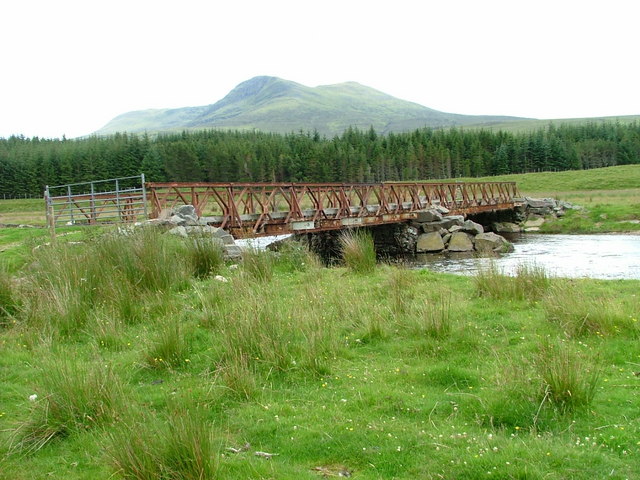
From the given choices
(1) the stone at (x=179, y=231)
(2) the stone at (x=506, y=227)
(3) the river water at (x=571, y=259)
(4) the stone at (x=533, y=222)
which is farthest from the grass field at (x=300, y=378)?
(4) the stone at (x=533, y=222)

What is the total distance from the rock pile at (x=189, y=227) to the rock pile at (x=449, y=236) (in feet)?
46.7

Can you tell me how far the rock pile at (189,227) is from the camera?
12.7m

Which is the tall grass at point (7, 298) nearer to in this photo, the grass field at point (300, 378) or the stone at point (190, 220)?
the grass field at point (300, 378)

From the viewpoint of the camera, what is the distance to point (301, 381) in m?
5.29

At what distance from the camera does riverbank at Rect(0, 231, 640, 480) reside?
11.8 feet

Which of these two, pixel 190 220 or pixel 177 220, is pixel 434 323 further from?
pixel 190 220

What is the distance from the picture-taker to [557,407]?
425 cm

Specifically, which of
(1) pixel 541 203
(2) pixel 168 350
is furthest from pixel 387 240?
(2) pixel 168 350

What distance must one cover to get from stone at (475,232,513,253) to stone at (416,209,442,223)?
9.96 ft

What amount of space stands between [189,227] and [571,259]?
1426 cm

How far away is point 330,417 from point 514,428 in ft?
5.07

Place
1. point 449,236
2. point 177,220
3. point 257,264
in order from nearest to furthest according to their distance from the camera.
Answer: point 257,264, point 177,220, point 449,236

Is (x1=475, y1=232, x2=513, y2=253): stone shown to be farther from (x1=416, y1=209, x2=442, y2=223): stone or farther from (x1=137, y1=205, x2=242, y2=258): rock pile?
(x1=137, y1=205, x2=242, y2=258): rock pile

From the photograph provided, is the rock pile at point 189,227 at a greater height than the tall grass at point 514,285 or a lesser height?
greater
